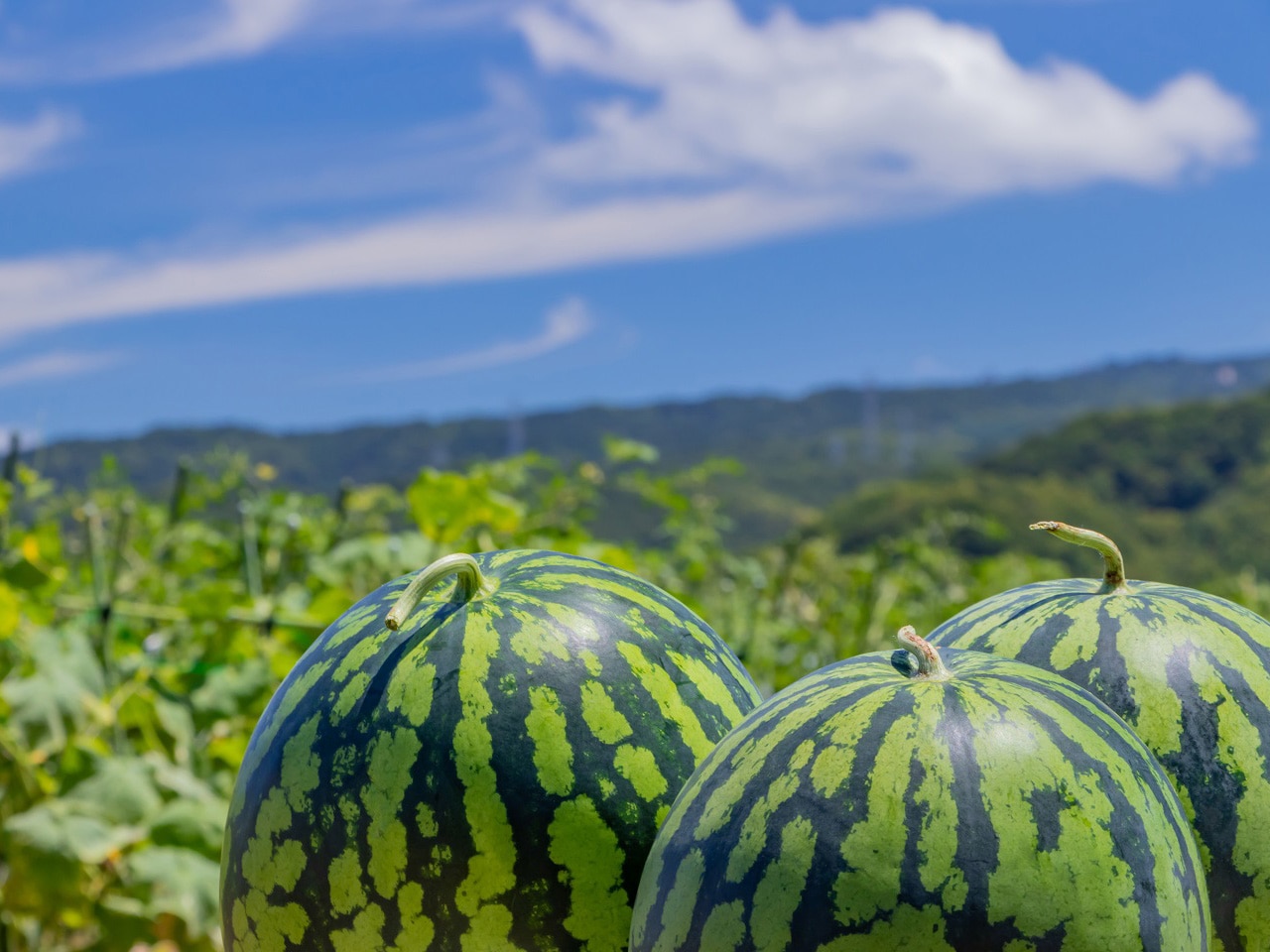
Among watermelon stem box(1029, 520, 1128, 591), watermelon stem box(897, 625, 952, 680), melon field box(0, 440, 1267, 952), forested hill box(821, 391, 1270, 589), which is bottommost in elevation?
forested hill box(821, 391, 1270, 589)

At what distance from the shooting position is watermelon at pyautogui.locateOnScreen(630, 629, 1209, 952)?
1148 millimetres

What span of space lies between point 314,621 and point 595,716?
6.23ft

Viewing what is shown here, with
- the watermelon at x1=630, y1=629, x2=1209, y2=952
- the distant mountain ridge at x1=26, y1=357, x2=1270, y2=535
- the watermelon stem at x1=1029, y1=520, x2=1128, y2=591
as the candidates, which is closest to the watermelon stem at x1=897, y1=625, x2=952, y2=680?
the watermelon at x1=630, y1=629, x2=1209, y2=952

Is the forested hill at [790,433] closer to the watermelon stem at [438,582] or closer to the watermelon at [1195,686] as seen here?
the watermelon stem at [438,582]

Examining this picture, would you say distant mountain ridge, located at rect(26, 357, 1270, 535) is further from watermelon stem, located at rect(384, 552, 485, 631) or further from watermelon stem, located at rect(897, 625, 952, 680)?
watermelon stem, located at rect(897, 625, 952, 680)

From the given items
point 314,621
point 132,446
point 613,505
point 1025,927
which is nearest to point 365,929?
point 1025,927

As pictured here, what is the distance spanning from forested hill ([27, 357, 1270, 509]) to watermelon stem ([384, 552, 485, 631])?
113 ft

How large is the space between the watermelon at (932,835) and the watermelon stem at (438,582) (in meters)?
0.37

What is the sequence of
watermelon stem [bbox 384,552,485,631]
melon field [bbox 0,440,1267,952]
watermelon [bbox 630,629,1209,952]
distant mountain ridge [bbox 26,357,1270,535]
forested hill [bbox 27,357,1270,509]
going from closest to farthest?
watermelon [bbox 630,629,1209,952] → watermelon stem [bbox 384,552,485,631] → melon field [bbox 0,440,1267,952] → distant mountain ridge [bbox 26,357,1270,535] → forested hill [bbox 27,357,1270,509]

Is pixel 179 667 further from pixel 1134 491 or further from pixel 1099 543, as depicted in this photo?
pixel 1134 491

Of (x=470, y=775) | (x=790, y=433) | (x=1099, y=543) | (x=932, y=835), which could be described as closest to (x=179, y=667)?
(x=470, y=775)

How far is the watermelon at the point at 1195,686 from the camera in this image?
1411 mm

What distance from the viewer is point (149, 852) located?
2799 millimetres

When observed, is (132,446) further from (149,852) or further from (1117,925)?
(1117,925)
